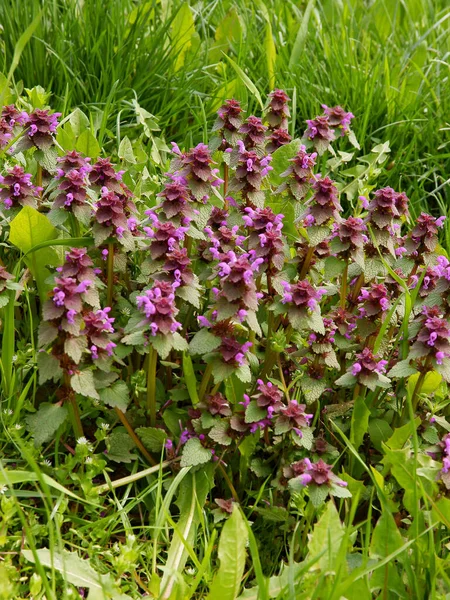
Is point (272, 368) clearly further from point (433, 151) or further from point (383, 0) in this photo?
point (383, 0)

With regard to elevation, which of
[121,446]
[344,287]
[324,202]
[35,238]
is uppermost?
[324,202]

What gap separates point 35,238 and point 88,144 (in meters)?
0.56

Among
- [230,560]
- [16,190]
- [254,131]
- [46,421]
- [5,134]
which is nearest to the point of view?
[230,560]

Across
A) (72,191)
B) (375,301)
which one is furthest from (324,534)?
(72,191)

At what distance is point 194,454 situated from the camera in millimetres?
2291

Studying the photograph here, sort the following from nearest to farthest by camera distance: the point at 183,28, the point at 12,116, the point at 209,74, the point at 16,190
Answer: the point at 16,190 → the point at 12,116 → the point at 209,74 → the point at 183,28

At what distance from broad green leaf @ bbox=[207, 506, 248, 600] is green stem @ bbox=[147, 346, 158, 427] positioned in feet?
1.75

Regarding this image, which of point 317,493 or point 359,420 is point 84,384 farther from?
point 359,420

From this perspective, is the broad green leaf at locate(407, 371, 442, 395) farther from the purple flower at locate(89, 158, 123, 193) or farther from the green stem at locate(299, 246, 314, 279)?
the purple flower at locate(89, 158, 123, 193)

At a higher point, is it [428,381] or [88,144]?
[88,144]

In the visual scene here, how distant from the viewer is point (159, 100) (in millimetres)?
3861

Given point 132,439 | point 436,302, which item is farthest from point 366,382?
point 132,439

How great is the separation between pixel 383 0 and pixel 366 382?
10.7 ft

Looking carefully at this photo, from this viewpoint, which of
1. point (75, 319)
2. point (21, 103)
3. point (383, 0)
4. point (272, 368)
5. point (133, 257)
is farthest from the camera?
point (383, 0)
